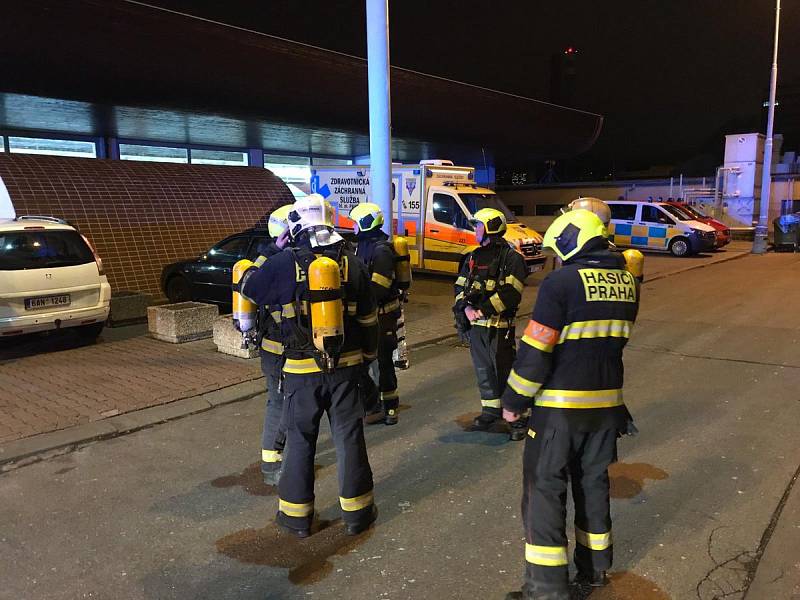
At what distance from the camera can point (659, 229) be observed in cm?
2072

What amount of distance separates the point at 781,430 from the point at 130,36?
13.4 m

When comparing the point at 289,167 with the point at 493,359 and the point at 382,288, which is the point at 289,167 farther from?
the point at 493,359

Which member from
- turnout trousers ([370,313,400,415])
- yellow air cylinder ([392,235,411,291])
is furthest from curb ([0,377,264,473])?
yellow air cylinder ([392,235,411,291])

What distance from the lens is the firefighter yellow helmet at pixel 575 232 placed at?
289 cm

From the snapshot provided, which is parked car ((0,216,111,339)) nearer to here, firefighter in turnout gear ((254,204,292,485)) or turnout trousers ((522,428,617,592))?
firefighter in turnout gear ((254,204,292,485))

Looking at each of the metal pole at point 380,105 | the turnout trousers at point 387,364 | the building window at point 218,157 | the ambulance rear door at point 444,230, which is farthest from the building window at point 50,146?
the turnout trousers at point 387,364

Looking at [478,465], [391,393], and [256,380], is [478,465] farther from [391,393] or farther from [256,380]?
[256,380]

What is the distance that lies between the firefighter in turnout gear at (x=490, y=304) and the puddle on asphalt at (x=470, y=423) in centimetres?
5

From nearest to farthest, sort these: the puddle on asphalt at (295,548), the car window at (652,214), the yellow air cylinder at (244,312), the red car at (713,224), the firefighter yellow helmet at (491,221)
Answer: the puddle on asphalt at (295,548) < the yellow air cylinder at (244,312) < the firefighter yellow helmet at (491,221) < the car window at (652,214) < the red car at (713,224)

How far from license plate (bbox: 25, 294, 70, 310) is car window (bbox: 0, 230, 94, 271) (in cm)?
39

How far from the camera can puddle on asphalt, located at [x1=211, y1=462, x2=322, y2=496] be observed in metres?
4.22

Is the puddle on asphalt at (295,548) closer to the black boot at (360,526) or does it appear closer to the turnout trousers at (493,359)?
the black boot at (360,526)

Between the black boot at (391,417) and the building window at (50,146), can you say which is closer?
the black boot at (391,417)

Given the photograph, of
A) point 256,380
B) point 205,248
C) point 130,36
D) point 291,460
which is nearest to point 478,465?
point 291,460
